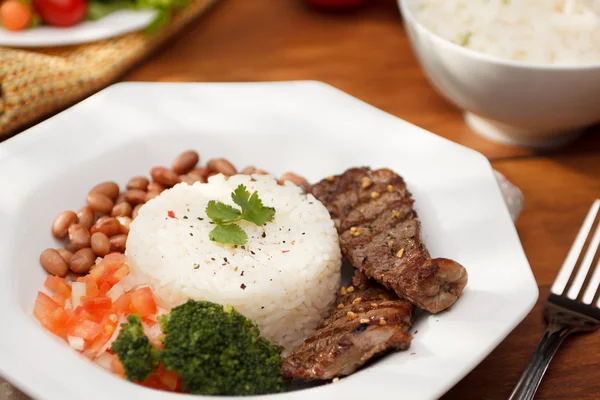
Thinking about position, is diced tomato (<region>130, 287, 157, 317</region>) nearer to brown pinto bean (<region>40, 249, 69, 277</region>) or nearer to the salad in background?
brown pinto bean (<region>40, 249, 69, 277</region>)

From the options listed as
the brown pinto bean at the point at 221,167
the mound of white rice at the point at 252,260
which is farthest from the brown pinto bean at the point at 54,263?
the brown pinto bean at the point at 221,167

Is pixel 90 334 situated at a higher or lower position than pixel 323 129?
lower

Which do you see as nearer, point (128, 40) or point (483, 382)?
point (483, 382)

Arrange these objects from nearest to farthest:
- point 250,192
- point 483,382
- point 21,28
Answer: point 483,382
point 250,192
point 21,28

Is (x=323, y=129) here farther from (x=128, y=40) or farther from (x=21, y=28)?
(x=21, y=28)

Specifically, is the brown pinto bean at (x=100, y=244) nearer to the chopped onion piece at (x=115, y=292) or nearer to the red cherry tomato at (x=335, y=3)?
the chopped onion piece at (x=115, y=292)

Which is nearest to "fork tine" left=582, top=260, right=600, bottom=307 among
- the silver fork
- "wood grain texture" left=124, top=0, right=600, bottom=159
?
the silver fork

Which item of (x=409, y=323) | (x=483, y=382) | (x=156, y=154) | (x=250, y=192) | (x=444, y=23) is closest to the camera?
(x=409, y=323)

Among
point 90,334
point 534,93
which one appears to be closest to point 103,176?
point 90,334
